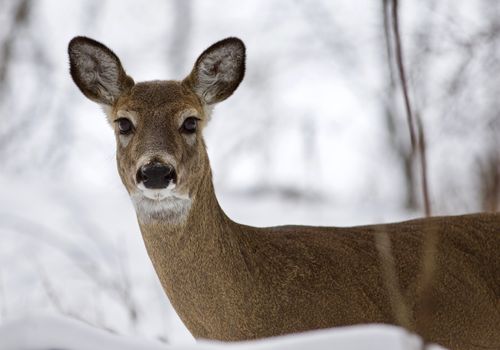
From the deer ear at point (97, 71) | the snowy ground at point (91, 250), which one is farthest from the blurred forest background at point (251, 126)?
the deer ear at point (97, 71)

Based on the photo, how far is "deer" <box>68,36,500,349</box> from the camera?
14.0 ft

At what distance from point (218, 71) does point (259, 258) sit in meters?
1.09

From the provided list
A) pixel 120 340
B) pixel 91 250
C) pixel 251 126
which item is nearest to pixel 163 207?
pixel 120 340

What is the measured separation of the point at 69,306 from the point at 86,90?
2.02 metres

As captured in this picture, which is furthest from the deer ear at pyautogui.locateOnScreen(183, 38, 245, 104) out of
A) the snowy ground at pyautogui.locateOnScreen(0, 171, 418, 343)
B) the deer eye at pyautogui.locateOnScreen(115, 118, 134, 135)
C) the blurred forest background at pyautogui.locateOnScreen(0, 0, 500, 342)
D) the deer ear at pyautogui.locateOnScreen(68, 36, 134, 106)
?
the blurred forest background at pyautogui.locateOnScreen(0, 0, 500, 342)

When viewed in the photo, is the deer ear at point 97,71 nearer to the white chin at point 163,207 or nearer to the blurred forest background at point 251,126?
the white chin at point 163,207

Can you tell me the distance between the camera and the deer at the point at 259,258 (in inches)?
167

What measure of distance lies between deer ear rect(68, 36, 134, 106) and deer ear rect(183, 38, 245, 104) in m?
0.32

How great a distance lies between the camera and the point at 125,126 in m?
4.58

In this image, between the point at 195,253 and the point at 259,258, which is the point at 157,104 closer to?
the point at 195,253

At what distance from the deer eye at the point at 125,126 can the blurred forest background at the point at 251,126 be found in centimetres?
246

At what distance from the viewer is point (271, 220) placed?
10.2 meters

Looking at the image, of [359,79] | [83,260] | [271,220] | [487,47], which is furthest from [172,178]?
[359,79]

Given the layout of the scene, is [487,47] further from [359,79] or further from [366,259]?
[359,79]
